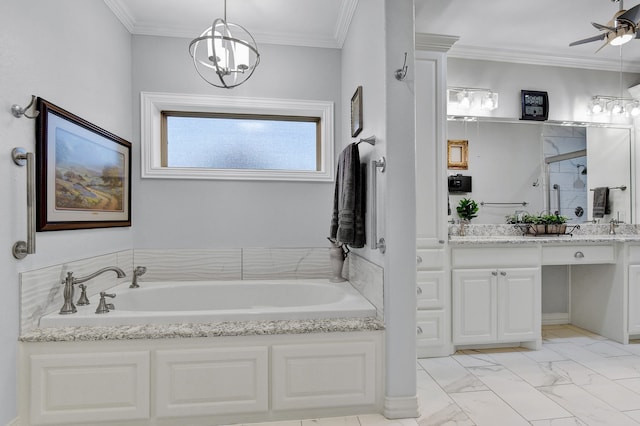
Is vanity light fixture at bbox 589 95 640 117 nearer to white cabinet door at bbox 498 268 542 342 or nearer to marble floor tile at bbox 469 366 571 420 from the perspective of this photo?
white cabinet door at bbox 498 268 542 342

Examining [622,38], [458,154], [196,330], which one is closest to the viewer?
[196,330]

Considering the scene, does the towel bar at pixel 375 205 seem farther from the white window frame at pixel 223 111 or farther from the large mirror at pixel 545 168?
the large mirror at pixel 545 168

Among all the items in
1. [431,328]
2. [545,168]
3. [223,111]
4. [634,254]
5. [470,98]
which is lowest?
[431,328]

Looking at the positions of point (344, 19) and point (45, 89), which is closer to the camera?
point (45, 89)

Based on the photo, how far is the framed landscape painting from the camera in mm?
1704

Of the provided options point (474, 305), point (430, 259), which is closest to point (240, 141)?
point (430, 259)

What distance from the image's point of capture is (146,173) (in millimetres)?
2617

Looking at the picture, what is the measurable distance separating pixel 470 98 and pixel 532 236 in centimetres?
134

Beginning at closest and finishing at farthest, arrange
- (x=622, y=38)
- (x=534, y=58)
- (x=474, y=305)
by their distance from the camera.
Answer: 1. (x=622, y=38)
2. (x=474, y=305)
3. (x=534, y=58)

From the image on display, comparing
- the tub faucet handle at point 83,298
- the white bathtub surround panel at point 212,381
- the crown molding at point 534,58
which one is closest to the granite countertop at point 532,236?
the crown molding at point 534,58

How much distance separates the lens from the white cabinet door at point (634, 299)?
2.76 metres

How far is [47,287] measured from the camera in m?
1.74

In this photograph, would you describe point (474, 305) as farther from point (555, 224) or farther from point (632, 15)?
point (632, 15)

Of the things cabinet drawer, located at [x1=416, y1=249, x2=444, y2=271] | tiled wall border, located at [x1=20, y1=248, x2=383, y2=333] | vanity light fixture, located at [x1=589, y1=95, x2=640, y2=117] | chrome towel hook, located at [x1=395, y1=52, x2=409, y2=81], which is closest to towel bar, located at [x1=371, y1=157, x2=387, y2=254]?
tiled wall border, located at [x1=20, y1=248, x2=383, y2=333]
